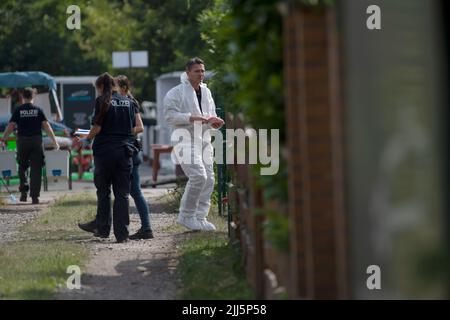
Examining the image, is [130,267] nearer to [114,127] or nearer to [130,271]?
[130,271]

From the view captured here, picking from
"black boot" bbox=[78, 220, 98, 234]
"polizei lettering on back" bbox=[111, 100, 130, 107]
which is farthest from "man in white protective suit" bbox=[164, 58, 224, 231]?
"black boot" bbox=[78, 220, 98, 234]

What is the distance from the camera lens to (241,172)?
9.73m

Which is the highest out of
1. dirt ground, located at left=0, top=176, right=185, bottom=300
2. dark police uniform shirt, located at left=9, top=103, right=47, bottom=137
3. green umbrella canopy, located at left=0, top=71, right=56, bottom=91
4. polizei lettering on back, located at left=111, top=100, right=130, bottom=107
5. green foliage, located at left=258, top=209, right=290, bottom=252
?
green umbrella canopy, located at left=0, top=71, right=56, bottom=91

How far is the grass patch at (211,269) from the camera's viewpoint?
8.87 metres

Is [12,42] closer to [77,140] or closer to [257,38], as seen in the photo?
[77,140]

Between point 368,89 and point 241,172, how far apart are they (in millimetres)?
4016

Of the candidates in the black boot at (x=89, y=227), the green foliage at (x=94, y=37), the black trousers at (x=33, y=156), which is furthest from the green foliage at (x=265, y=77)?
the green foliage at (x=94, y=37)

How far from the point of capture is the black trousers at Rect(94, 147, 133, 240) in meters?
12.3

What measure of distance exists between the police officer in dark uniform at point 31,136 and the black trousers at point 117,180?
19.9ft

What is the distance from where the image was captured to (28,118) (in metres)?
18.5

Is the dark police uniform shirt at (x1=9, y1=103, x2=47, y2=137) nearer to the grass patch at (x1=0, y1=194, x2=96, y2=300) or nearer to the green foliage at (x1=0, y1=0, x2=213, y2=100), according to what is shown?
the grass patch at (x1=0, y1=194, x2=96, y2=300)

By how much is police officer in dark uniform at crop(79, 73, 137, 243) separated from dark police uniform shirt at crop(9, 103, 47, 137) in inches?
241

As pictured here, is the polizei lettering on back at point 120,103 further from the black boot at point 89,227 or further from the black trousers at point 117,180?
the black boot at point 89,227

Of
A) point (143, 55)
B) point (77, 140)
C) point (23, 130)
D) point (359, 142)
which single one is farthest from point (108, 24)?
point (359, 142)
